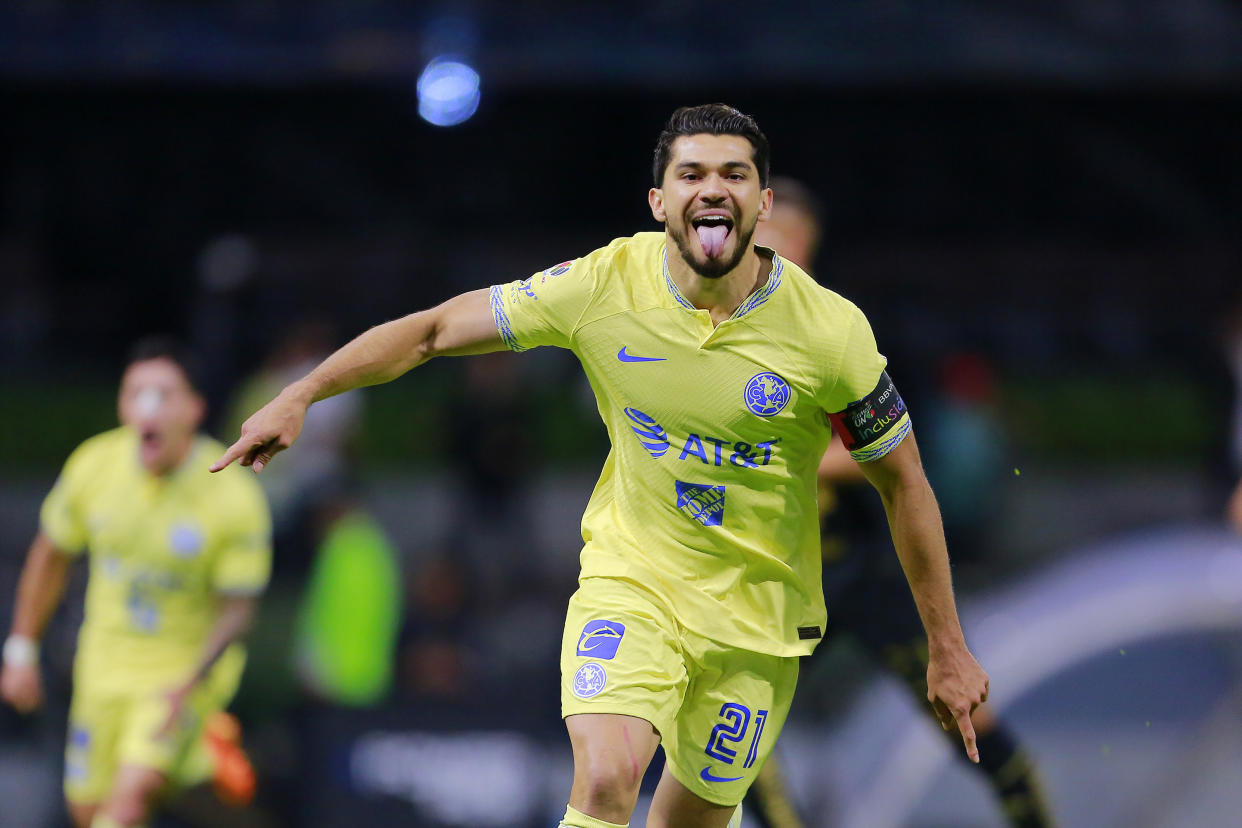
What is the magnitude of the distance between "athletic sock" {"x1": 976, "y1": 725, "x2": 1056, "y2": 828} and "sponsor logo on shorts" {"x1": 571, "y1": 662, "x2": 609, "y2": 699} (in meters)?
2.05

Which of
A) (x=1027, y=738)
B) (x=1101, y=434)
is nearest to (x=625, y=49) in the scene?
(x=1101, y=434)

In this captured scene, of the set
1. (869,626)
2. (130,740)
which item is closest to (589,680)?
(869,626)

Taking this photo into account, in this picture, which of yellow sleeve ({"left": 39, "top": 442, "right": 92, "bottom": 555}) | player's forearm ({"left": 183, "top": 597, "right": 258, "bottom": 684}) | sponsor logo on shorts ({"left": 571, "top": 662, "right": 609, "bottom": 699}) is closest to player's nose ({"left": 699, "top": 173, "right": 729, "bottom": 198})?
sponsor logo on shorts ({"left": 571, "top": 662, "right": 609, "bottom": 699})

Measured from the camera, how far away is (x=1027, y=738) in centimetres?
758

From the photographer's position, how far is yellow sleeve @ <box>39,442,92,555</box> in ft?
21.8

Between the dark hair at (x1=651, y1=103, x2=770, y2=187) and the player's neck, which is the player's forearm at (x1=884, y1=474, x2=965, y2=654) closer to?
the player's neck

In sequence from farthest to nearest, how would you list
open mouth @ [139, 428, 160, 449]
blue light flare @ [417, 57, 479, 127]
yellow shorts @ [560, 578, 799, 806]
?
1. blue light flare @ [417, 57, 479, 127]
2. open mouth @ [139, 428, 160, 449]
3. yellow shorts @ [560, 578, 799, 806]

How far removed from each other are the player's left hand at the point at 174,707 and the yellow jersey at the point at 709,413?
2932 mm

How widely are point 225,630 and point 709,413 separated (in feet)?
11.0

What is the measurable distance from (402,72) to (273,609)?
4.51 m

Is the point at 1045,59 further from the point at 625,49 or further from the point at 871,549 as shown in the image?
the point at 871,549

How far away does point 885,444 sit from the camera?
395 cm

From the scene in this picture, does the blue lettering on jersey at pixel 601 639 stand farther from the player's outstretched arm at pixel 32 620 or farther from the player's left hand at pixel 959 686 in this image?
the player's outstretched arm at pixel 32 620

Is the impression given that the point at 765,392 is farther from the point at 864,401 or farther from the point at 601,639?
the point at 601,639
